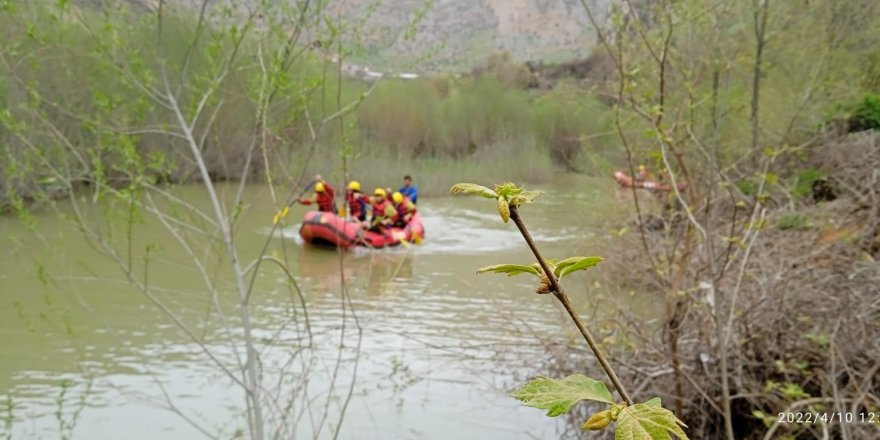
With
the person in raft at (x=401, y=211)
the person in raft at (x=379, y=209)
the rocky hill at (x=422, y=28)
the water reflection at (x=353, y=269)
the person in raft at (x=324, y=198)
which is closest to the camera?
the rocky hill at (x=422, y=28)

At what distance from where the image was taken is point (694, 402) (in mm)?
4457

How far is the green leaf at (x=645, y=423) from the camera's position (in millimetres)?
512

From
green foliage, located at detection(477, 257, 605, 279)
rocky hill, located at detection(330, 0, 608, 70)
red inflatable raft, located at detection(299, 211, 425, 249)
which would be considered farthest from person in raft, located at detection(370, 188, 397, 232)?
green foliage, located at detection(477, 257, 605, 279)

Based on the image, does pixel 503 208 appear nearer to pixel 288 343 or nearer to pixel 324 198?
pixel 288 343

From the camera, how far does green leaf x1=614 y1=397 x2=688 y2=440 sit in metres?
0.51

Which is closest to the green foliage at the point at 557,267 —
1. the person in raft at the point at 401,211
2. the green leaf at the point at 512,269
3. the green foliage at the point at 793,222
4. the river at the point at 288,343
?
the green leaf at the point at 512,269

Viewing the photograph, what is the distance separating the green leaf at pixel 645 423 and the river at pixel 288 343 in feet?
9.71

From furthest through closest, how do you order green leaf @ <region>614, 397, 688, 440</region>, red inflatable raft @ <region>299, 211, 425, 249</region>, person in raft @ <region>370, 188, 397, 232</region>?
1. red inflatable raft @ <region>299, 211, 425, 249</region>
2. person in raft @ <region>370, 188, 397, 232</region>
3. green leaf @ <region>614, 397, 688, 440</region>

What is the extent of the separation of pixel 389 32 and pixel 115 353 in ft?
15.2

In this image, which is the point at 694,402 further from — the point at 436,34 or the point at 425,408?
the point at 436,34

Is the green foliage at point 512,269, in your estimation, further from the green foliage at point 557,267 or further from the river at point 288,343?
the river at point 288,343

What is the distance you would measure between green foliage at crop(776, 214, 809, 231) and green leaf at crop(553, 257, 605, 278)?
19.8ft

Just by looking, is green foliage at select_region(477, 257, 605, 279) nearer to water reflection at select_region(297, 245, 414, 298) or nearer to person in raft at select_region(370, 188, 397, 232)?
water reflection at select_region(297, 245, 414, 298)

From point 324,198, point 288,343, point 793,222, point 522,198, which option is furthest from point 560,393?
point 324,198
